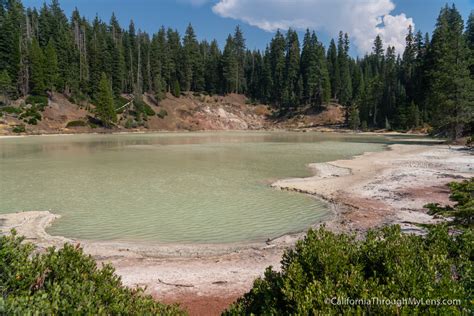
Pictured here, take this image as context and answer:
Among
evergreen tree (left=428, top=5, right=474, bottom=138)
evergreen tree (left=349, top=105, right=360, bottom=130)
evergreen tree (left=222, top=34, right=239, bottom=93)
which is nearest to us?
evergreen tree (left=428, top=5, right=474, bottom=138)

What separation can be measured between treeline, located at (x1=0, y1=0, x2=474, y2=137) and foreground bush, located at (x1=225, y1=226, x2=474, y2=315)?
50486 millimetres

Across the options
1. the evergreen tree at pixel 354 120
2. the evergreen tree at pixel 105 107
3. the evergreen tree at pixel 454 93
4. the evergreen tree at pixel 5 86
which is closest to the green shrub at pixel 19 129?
the evergreen tree at pixel 5 86

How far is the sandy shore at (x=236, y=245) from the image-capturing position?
796 centimetres

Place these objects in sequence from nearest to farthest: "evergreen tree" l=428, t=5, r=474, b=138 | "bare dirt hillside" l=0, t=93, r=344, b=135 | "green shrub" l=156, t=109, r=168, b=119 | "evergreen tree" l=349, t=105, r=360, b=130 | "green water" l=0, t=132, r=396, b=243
Answer: "green water" l=0, t=132, r=396, b=243 → "evergreen tree" l=428, t=5, r=474, b=138 → "bare dirt hillside" l=0, t=93, r=344, b=135 → "evergreen tree" l=349, t=105, r=360, b=130 → "green shrub" l=156, t=109, r=168, b=119

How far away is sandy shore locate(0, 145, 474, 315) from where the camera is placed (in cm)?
796

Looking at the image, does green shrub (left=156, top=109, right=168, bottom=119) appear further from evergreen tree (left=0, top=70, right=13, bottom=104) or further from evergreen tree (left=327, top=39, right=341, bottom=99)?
evergreen tree (left=327, top=39, right=341, bottom=99)

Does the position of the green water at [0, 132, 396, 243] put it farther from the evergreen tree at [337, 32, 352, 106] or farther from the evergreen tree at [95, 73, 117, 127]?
the evergreen tree at [337, 32, 352, 106]

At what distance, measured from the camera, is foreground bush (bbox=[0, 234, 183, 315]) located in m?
3.32

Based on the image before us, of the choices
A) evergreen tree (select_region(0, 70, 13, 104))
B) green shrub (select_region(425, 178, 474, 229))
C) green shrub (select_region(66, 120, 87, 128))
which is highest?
evergreen tree (select_region(0, 70, 13, 104))

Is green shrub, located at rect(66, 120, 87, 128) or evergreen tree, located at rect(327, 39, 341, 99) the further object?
evergreen tree, located at rect(327, 39, 341, 99)

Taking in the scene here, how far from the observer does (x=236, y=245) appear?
10.9m

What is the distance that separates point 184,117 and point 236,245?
90.8 m

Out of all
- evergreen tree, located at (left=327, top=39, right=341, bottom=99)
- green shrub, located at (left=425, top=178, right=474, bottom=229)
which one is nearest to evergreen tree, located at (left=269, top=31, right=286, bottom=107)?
evergreen tree, located at (left=327, top=39, right=341, bottom=99)

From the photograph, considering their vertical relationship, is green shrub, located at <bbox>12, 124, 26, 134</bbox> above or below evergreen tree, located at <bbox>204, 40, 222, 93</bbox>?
below
